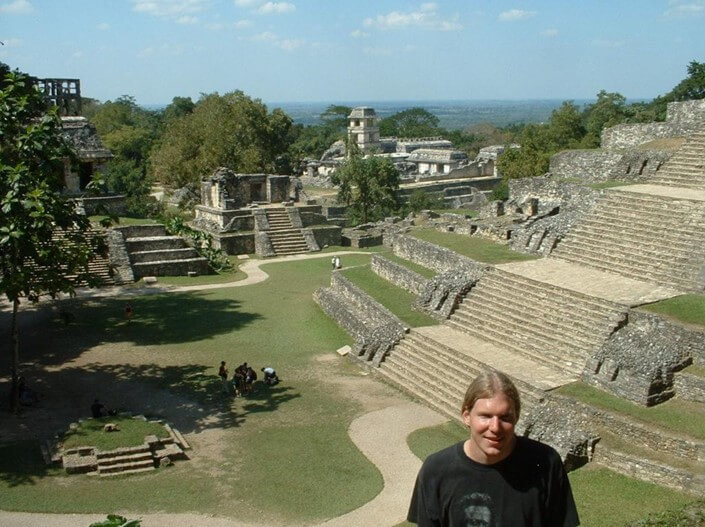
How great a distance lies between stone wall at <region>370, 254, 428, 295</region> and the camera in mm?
22084

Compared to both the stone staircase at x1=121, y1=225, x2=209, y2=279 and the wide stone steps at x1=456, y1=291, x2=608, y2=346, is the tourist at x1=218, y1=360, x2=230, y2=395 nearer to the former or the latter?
the wide stone steps at x1=456, y1=291, x2=608, y2=346

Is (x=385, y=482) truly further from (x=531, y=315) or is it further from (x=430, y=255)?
(x=430, y=255)

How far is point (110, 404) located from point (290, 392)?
386cm

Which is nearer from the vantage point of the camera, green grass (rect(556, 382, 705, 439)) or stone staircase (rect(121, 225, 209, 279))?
green grass (rect(556, 382, 705, 439))

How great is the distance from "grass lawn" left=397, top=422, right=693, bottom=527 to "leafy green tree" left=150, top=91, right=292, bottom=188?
32.8 m

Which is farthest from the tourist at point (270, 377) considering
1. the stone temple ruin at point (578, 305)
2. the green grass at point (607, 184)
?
the green grass at point (607, 184)

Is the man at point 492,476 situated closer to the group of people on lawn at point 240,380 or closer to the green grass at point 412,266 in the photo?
the group of people on lawn at point 240,380

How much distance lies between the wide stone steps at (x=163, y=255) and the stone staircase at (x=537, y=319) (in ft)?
43.1

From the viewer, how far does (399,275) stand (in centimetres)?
2347

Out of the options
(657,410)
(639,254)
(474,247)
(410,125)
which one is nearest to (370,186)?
(474,247)

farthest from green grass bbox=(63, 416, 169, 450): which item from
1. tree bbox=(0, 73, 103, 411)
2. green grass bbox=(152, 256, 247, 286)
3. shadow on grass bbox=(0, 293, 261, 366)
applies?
green grass bbox=(152, 256, 247, 286)

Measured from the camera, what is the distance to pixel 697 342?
14.4m

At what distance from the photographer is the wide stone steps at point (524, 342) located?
615 inches

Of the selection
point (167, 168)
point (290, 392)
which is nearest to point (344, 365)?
point (290, 392)
